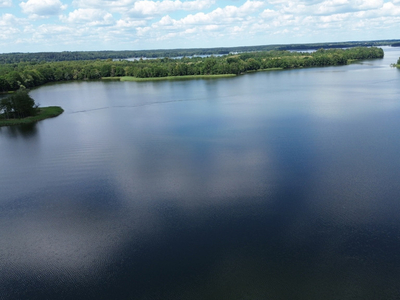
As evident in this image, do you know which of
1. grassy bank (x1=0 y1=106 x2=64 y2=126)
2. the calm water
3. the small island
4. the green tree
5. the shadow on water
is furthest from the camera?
the green tree

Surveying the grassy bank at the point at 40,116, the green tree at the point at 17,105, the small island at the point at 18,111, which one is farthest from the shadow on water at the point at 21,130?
the green tree at the point at 17,105

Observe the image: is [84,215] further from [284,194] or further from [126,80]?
[126,80]

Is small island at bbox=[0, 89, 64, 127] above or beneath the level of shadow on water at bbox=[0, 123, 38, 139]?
above

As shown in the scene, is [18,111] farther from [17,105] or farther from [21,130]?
[21,130]

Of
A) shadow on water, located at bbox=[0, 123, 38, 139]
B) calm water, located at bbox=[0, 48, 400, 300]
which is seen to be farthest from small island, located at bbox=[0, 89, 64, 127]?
calm water, located at bbox=[0, 48, 400, 300]

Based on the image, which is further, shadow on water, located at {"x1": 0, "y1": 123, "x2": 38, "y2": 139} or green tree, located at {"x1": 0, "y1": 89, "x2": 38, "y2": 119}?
green tree, located at {"x1": 0, "y1": 89, "x2": 38, "y2": 119}

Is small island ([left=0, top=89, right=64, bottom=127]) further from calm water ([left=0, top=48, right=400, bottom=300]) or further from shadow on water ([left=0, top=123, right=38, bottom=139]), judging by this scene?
calm water ([left=0, top=48, right=400, bottom=300])
